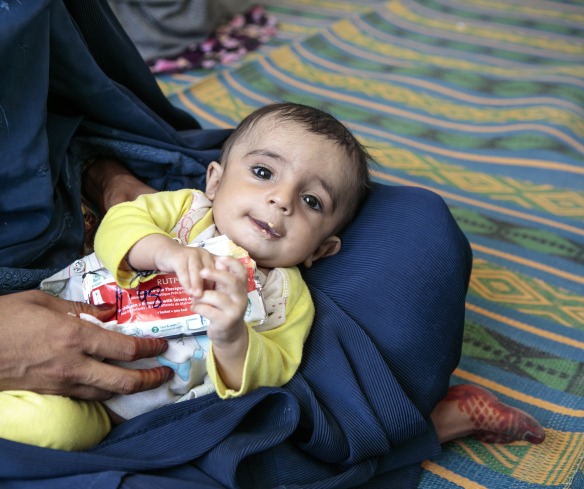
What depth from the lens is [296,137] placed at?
1290 millimetres

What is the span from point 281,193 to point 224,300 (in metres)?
0.31

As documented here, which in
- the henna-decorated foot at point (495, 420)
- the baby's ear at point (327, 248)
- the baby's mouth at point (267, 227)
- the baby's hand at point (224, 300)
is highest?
the baby's hand at point (224, 300)

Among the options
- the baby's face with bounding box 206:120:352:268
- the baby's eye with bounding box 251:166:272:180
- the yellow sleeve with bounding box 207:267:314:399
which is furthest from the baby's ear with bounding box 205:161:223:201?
the yellow sleeve with bounding box 207:267:314:399

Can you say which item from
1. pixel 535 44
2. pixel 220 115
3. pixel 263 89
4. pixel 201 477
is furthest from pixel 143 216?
pixel 535 44

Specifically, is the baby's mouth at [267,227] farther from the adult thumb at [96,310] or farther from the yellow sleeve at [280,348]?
the adult thumb at [96,310]

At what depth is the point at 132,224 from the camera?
45.1 inches

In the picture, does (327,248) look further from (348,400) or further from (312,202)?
(348,400)

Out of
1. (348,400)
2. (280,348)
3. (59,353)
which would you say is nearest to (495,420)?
(348,400)

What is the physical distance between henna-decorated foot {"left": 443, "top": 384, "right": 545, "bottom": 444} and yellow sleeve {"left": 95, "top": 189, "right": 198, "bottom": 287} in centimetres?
63

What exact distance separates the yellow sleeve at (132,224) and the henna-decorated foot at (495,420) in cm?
63

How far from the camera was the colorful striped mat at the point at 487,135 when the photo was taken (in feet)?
5.03

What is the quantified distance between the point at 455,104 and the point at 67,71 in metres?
1.65

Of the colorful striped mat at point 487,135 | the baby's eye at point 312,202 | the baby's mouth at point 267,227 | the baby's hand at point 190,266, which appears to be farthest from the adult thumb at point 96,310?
the colorful striped mat at point 487,135

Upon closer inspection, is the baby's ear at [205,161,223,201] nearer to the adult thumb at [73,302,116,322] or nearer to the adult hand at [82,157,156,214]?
the adult hand at [82,157,156,214]
